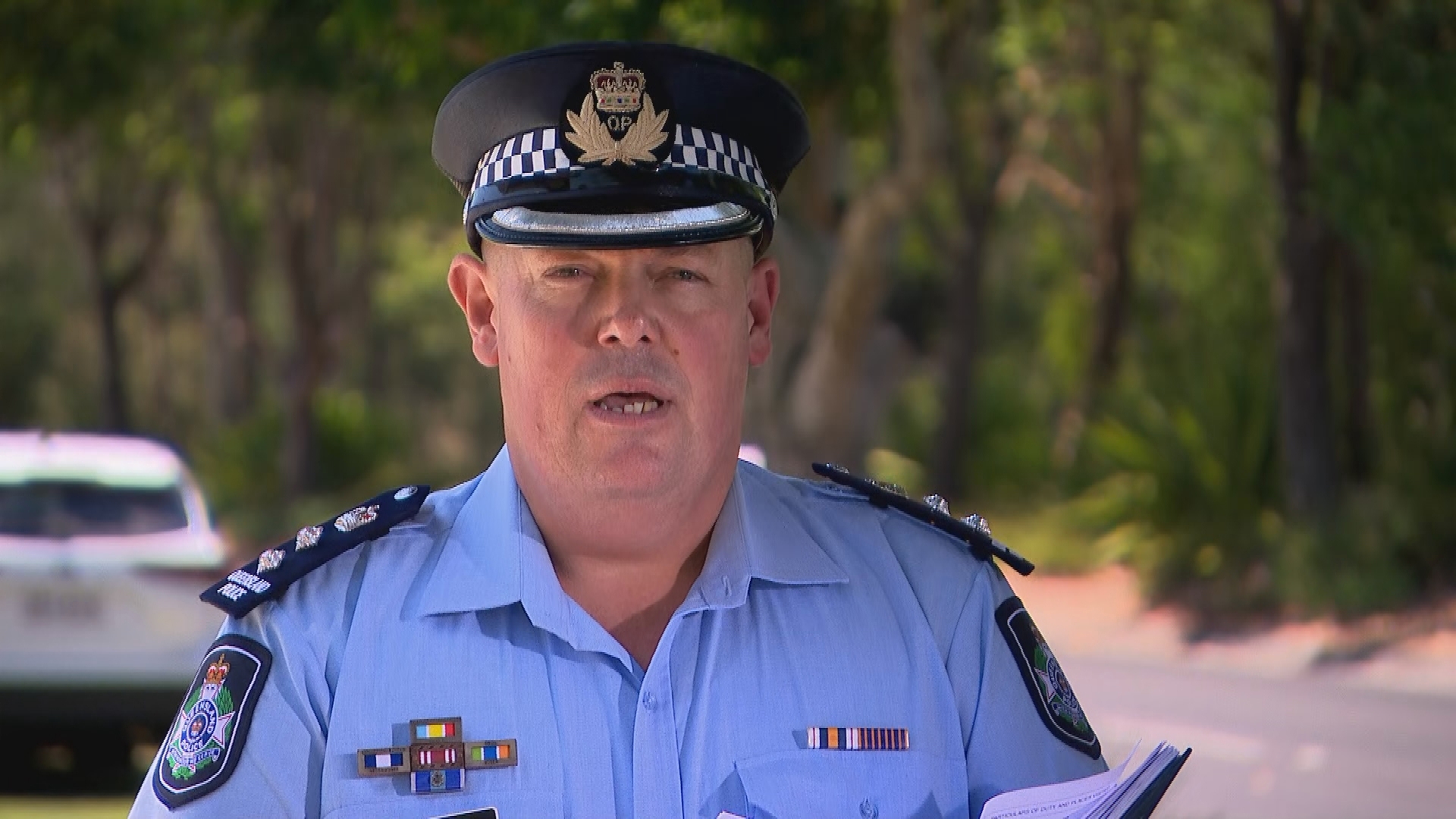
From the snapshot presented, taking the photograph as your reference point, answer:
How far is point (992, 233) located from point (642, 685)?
31279mm

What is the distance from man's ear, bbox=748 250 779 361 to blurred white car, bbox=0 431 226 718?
5985 millimetres

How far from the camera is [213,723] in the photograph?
95.2 inches

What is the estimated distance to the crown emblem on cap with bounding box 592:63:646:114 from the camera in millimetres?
2648

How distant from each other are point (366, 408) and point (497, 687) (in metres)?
27.0

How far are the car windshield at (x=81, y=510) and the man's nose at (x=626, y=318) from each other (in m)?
6.82

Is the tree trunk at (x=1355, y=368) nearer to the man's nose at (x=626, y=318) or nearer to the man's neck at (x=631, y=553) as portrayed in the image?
the man's neck at (x=631, y=553)

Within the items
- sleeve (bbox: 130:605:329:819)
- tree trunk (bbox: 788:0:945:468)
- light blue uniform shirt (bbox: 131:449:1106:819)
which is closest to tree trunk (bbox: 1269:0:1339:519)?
tree trunk (bbox: 788:0:945:468)

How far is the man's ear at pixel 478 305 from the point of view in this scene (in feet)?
8.93

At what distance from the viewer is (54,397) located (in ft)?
144

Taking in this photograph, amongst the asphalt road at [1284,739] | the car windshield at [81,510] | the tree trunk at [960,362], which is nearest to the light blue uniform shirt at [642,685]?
the asphalt road at [1284,739]

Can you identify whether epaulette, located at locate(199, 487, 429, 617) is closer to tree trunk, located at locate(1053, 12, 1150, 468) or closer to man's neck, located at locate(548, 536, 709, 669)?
man's neck, located at locate(548, 536, 709, 669)

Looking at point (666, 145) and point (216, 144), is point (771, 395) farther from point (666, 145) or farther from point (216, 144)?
point (216, 144)

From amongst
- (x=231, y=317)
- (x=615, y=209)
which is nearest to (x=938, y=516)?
(x=615, y=209)

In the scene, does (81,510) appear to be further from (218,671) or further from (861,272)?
(218,671)
